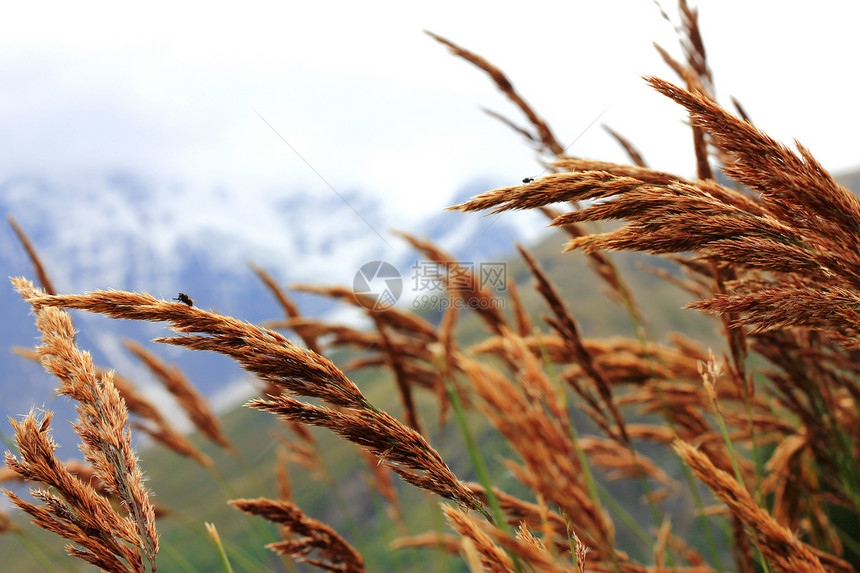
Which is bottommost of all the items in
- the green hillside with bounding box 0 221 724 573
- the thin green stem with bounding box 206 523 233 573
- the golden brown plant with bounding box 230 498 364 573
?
the green hillside with bounding box 0 221 724 573

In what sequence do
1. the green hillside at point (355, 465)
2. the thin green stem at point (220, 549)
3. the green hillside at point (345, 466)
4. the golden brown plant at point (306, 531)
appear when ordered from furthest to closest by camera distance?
the green hillside at point (345, 466), the green hillside at point (355, 465), the golden brown plant at point (306, 531), the thin green stem at point (220, 549)

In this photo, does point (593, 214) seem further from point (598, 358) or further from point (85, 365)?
point (598, 358)

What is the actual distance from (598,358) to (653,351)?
1.27 feet

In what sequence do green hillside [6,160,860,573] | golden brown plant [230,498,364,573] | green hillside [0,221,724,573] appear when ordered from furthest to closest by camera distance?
green hillside [0,221,724,573]
green hillside [6,160,860,573]
golden brown plant [230,498,364,573]

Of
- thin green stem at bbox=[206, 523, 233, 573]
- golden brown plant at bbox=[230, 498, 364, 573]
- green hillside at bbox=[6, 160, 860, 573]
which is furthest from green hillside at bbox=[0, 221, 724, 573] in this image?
thin green stem at bbox=[206, 523, 233, 573]

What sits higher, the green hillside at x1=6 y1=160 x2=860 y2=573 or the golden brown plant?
the golden brown plant

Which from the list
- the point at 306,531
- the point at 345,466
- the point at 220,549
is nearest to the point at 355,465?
the point at 345,466

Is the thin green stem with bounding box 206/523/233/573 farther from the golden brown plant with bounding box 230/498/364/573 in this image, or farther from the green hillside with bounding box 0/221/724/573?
the green hillside with bounding box 0/221/724/573

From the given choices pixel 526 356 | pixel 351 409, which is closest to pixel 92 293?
pixel 351 409

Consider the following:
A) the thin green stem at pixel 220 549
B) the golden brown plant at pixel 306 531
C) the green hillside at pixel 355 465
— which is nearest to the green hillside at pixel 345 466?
the green hillside at pixel 355 465

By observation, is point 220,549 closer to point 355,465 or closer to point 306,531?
point 306,531

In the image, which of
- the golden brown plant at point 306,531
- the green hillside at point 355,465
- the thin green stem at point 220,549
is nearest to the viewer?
the thin green stem at point 220,549

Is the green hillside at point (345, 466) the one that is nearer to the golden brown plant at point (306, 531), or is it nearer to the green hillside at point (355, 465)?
the green hillside at point (355, 465)

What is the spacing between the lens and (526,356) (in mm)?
1133
